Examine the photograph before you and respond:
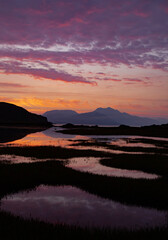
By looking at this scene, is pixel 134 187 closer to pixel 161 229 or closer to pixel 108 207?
pixel 108 207

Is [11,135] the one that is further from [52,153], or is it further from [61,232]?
[61,232]

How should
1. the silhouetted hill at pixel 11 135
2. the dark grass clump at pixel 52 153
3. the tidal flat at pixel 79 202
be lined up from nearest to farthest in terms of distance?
the tidal flat at pixel 79 202 → the dark grass clump at pixel 52 153 → the silhouetted hill at pixel 11 135

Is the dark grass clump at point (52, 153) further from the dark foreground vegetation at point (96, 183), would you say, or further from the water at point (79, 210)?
the water at point (79, 210)

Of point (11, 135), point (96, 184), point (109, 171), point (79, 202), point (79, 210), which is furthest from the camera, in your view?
point (11, 135)

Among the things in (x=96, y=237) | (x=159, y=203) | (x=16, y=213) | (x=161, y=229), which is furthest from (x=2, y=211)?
(x=159, y=203)

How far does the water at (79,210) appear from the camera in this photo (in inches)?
452

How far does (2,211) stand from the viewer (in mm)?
12023

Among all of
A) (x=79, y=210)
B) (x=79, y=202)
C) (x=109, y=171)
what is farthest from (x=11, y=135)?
(x=79, y=210)

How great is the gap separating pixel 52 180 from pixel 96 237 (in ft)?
33.2

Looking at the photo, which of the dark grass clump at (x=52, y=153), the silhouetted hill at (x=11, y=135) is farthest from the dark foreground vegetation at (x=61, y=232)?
the silhouetted hill at (x=11, y=135)

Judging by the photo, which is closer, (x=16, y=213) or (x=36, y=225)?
(x=36, y=225)

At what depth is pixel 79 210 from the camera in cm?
1293

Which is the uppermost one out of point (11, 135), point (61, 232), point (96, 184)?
point (11, 135)

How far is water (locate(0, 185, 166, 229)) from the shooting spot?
37.6ft
